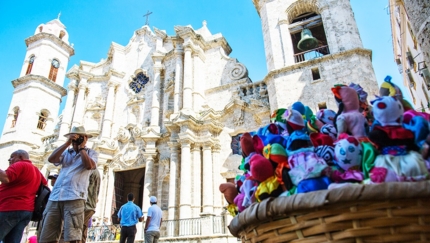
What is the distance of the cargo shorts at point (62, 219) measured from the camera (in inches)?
129

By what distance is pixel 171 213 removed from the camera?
11.7 m

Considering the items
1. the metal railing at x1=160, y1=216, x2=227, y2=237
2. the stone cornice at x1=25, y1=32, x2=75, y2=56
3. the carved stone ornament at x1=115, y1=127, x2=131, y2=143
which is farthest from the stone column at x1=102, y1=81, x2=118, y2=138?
the stone cornice at x1=25, y1=32, x2=75, y2=56

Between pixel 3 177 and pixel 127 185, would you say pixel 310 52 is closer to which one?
pixel 3 177

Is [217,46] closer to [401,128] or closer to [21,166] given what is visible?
[21,166]

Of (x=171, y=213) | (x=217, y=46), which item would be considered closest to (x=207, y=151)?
(x=171, y=213)

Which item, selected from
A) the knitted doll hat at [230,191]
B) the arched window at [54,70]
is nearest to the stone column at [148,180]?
the knitted doll hat at [230,191]

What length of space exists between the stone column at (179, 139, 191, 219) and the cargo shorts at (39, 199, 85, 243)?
8.22 metres

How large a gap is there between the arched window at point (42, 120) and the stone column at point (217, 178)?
1356cm

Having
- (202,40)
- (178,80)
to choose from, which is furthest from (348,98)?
(202,40)

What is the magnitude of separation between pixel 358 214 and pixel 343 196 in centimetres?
10

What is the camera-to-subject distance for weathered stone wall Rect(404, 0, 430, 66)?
10.0ft

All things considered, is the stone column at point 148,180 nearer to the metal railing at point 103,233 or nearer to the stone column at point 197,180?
the metal railing at point 103,233

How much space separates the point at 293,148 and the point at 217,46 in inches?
572

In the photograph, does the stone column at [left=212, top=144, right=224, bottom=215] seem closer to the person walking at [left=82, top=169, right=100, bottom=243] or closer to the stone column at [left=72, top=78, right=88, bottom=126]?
the person walking at [left=82, top=169, right=100, bottom=243]
